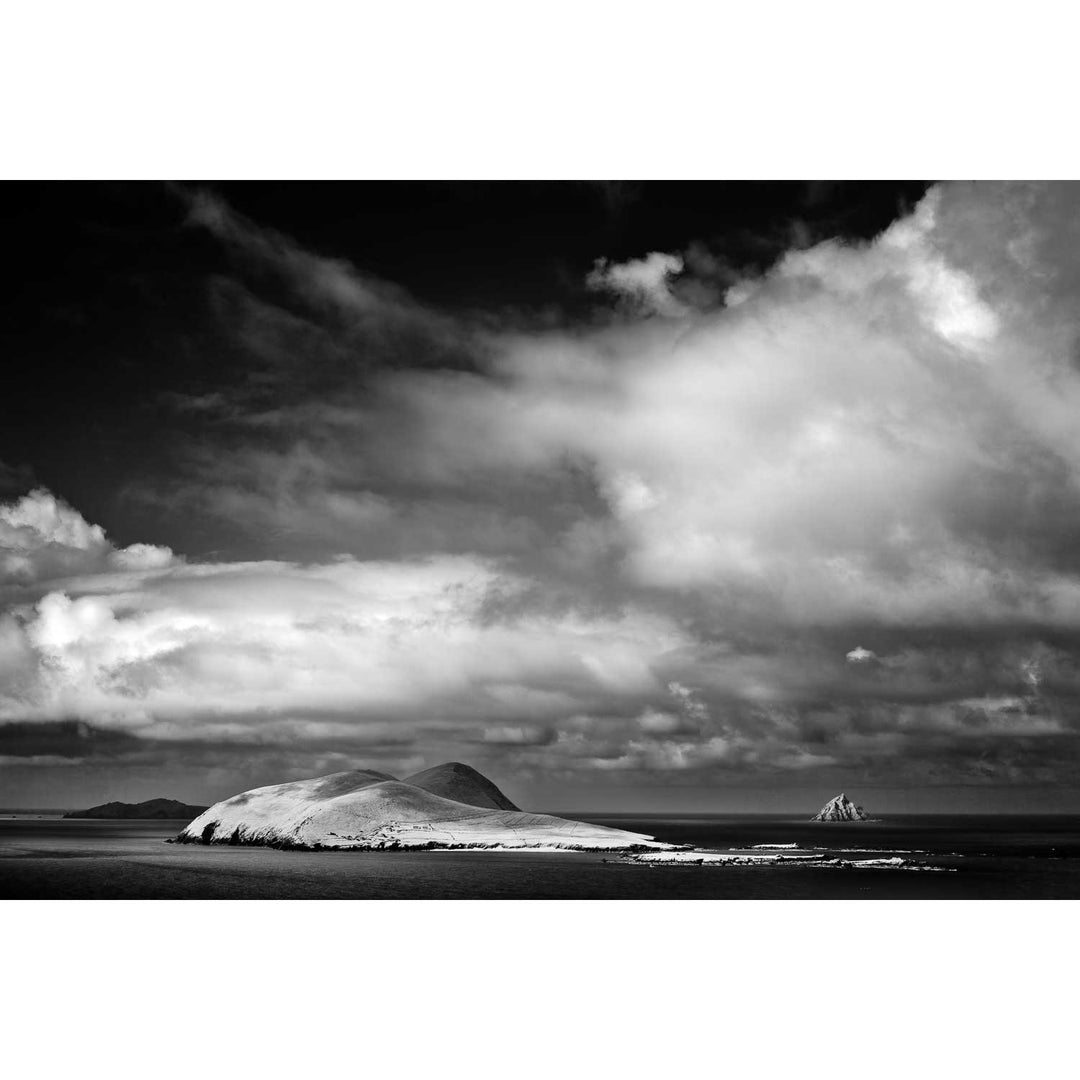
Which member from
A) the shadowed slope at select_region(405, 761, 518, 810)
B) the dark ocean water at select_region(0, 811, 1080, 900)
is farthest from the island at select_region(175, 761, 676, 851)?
the shadowed slope at select_region(405, 761, 518, 810)

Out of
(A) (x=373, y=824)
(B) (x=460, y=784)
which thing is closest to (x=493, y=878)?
(A) (x=373, y=824)

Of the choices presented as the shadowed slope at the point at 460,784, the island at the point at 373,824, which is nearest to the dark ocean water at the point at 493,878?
the island at the point at 373,824

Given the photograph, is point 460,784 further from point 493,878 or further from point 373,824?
point 493,878

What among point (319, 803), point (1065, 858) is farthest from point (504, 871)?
point (1065, 858)

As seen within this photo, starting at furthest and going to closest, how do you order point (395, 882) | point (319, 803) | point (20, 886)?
point (319, 803), point (395, 882), point (20, 886)

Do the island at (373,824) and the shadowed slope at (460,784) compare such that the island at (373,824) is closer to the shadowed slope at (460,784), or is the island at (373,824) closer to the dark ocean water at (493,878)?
the dark ocean water at (493,878)

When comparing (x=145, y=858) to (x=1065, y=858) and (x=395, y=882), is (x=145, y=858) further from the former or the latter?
(x=1065, y=858)
